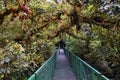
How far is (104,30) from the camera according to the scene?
12.3m

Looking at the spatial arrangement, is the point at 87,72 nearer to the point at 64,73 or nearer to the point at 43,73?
the point at 43,73

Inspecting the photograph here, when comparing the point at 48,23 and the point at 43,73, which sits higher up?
the point at 48,23

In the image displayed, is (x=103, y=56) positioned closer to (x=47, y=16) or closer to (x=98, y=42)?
(x=98, y=42)

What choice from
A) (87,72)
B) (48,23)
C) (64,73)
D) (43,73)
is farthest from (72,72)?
(43,73)

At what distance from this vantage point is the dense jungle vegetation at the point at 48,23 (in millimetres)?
8477

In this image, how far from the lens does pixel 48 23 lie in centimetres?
1335

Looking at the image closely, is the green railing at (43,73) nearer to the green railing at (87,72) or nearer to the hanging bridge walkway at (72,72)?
the hanging bridge walkway at (72,72)

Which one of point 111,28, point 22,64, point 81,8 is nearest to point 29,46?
point 81,8

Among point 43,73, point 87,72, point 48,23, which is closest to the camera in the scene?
point 43,73

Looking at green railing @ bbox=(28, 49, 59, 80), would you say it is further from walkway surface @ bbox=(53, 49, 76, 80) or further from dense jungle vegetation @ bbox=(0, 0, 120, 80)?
walkway surface @ bbox=(53, 49, 76, 80)

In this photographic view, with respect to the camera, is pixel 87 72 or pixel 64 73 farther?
pixel 64 73

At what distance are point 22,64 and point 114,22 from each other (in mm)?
4724

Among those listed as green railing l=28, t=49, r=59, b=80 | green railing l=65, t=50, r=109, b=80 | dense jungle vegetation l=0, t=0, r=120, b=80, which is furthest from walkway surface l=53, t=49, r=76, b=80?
green railing l=28, t=49, r=59, b=80

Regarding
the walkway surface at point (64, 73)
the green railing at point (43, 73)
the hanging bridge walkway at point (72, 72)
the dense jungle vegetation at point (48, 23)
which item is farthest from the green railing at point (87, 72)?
the walkway surface at point (64, 73)
